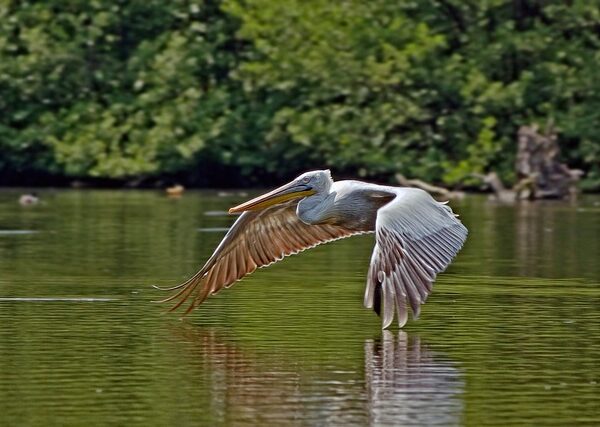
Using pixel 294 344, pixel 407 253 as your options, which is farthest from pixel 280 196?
pixel 407 253

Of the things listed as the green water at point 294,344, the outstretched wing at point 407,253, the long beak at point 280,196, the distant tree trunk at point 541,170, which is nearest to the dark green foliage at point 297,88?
the distant tree trunk at point 541,170

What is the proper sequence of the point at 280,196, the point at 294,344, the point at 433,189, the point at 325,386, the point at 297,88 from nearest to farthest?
1. the point at 325,386
2. the point at 294,344
3. the point at 280,196
4. the point at 433,189
5. the point at 297,88

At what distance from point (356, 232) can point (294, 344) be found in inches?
66.7

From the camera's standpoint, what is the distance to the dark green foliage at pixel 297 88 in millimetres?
43844

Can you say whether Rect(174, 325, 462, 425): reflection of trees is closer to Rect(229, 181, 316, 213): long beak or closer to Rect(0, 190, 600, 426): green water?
Rect(0, 190, 600, 426): green water

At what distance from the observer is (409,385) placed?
11039 mm

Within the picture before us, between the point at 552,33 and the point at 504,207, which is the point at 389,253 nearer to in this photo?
the point at 504,207

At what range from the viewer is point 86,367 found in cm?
1168

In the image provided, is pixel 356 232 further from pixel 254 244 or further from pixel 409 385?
pixel 409 385

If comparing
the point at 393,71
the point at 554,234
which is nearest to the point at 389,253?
the point at 554,234

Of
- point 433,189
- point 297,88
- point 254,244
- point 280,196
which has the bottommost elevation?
point 433,189

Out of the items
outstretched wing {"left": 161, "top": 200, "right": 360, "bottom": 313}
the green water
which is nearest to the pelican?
outstretched wing {"left": 161, "top": 200, "right": 360, "bottom": 313}

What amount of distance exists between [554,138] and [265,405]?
2874 cm

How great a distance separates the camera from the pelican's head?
1423cm
